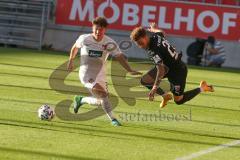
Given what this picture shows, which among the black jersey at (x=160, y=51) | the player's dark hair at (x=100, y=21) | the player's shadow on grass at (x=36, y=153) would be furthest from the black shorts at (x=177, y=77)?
the player's shadow on grass at (x=36, y=153)

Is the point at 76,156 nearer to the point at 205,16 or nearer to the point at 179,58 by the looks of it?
the point at 179,58

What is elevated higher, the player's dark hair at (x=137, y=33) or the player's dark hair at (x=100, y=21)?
the player's dark hair at (x=100, y=21)

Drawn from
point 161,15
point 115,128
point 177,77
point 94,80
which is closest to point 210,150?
point 115,128

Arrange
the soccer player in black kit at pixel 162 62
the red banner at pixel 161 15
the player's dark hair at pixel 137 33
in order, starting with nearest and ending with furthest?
the player's dark hair at pixel 137 33
the soccer player in black kit at pixel 162 62
the red banner at pixel 161 15

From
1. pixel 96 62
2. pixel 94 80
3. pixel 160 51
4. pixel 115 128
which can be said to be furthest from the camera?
pixel 96 62

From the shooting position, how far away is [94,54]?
39.7 ft

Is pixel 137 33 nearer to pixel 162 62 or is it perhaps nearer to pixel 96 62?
pixel 162 62

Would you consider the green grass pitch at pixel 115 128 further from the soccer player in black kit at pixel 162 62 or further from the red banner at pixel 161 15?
the red banner at pixel 161 15

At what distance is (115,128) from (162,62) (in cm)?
152

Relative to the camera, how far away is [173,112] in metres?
14.0

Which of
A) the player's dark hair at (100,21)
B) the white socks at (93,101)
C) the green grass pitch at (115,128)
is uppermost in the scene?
the player's dark hair at (100,21)

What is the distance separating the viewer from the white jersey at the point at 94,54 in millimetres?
12047

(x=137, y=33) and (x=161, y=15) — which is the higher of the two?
(x=137, y=33)

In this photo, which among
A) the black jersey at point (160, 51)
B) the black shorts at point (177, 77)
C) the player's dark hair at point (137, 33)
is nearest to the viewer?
the player's dark hair at point (137, 33)
